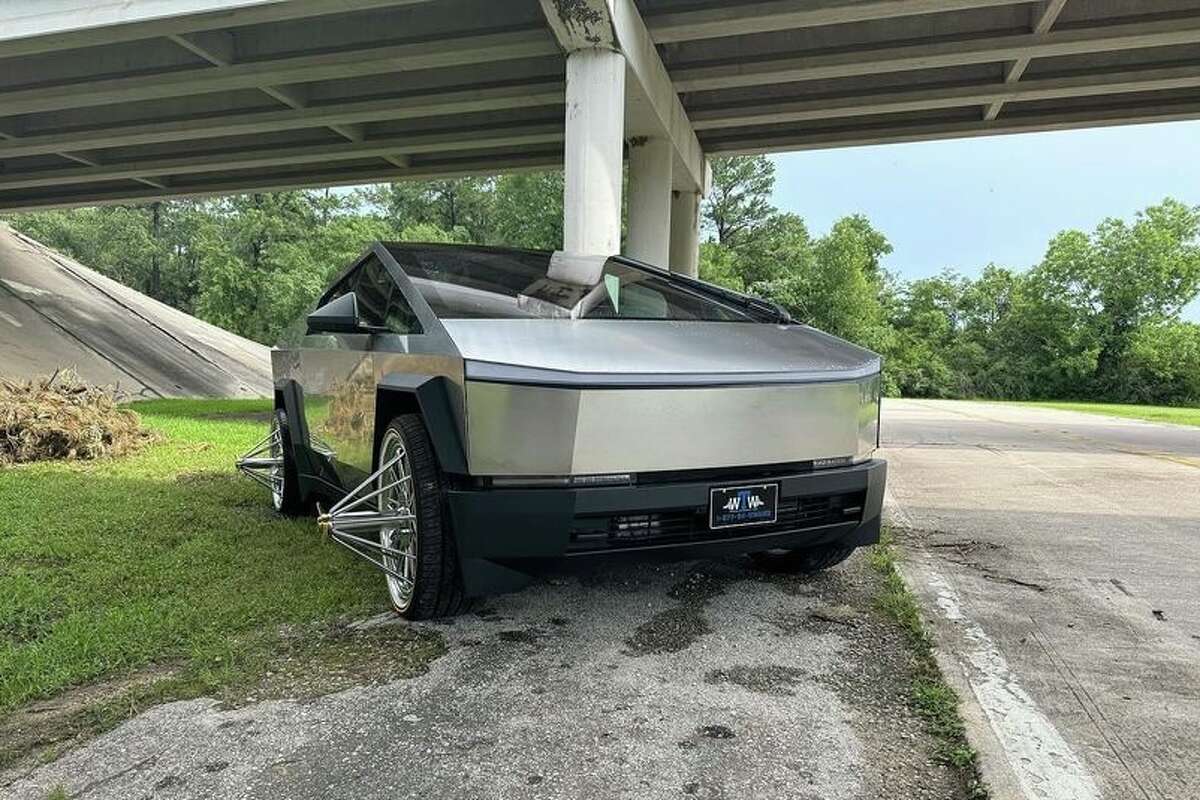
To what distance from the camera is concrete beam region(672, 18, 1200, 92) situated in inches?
444

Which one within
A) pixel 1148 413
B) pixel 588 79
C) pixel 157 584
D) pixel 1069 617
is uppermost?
pixel 588 79

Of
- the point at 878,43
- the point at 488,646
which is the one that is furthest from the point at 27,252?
the point at 488,646

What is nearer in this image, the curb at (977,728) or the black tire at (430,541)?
the curb at (977,728)

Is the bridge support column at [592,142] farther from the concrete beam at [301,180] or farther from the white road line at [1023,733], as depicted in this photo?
the white road line at [1023,733]

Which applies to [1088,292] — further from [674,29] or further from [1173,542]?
[1173,542]

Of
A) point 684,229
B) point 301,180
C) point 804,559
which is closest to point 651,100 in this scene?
point 684,229

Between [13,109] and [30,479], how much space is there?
12.1 metres

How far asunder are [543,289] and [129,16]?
33.5 feet

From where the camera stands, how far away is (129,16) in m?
10.4

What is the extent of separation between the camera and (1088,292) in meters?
54.2

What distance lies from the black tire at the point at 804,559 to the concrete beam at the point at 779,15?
919 centimetres

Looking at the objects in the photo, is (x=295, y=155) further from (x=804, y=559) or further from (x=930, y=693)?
(x=930, y=693)

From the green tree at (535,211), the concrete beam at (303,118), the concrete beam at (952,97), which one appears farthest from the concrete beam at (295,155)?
the green tree at (535,211)

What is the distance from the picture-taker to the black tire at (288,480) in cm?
482
